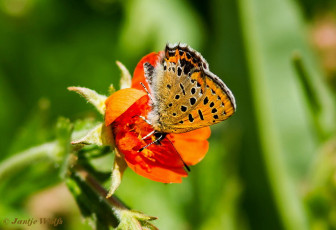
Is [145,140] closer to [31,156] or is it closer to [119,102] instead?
[119,102]

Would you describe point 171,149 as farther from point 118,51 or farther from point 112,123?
point 118,51

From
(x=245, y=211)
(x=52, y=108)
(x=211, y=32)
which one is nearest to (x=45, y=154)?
(x=52, y=108)

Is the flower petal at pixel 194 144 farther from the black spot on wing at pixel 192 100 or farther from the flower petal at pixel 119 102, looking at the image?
the flower petal at pixel 119 102

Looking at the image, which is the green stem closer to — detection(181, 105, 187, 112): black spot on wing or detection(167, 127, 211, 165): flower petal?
detection(167, 127, 211, 165): flower petal

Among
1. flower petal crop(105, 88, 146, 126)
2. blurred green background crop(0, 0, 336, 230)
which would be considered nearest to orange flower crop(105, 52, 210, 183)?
flower petal crop(105, 88, 146, 126)

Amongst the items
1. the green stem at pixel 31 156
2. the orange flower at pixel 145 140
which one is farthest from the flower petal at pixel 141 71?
the green stem at pixel 31 156

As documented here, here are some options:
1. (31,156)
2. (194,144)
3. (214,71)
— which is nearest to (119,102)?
(194,144)
